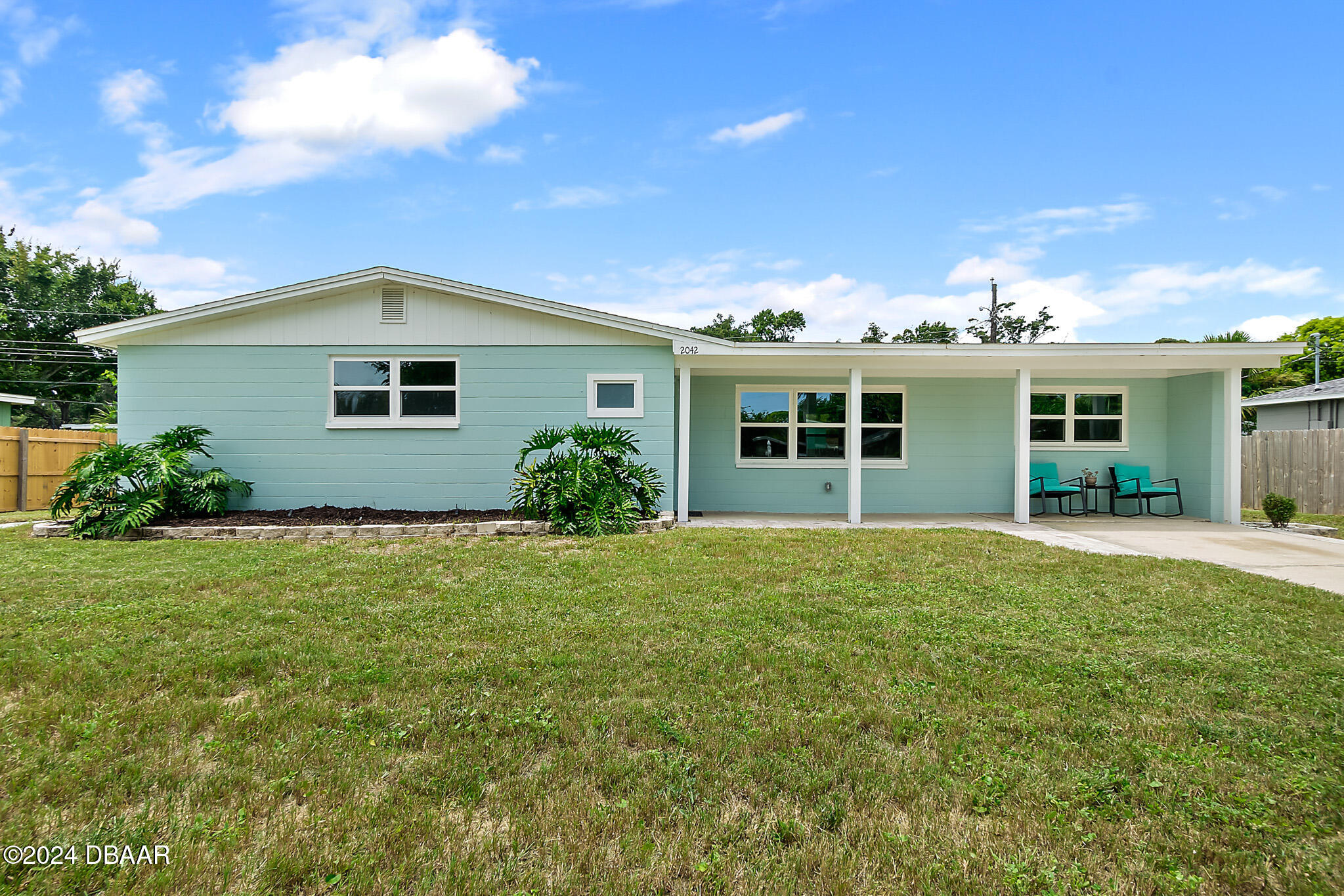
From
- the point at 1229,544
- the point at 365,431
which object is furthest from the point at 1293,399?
the point at 365,431

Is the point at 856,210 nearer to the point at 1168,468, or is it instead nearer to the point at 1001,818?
the point at 1168,468

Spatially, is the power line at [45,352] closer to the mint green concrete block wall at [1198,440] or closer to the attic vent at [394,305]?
the attic vent at [394,305]

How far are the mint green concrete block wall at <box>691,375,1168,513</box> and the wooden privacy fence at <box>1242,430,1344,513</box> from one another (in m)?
3.92

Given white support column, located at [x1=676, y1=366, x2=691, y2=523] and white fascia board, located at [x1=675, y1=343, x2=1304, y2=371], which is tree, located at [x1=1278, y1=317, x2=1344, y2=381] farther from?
white support column, located at [x1=676, y1=366, x2=691, y2=523]

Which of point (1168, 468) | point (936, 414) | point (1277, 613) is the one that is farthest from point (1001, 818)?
point (1168, 468)

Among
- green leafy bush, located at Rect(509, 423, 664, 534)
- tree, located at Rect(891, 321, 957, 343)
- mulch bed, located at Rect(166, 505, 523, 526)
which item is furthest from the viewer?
tree, located at Rect(891, 321, 957, 343)

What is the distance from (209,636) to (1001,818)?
13.7ft

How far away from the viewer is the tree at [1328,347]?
30.7 meters

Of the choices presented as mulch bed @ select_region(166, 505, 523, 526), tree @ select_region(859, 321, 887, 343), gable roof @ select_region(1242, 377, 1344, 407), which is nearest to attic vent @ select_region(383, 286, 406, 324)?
mulch bed @ select_region(166, 505, 523, 526)

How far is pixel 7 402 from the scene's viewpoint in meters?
16.1

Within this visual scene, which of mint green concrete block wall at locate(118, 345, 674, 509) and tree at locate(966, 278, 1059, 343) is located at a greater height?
tree at locate(966, 278, 1059, 343)

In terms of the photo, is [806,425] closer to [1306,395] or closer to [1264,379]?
[1306,395]

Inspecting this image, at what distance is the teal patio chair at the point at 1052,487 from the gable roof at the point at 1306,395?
9428 millimetres

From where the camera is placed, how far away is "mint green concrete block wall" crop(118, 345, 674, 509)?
30.9ft
